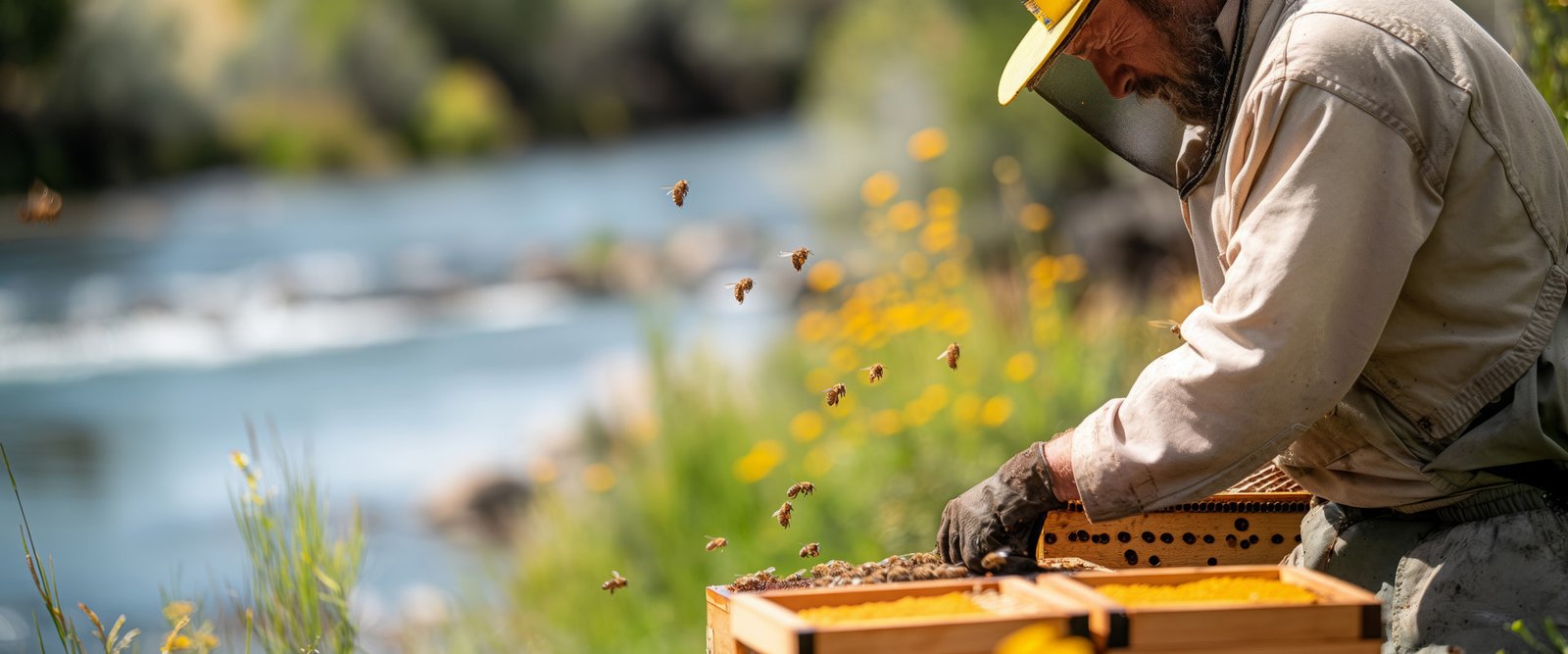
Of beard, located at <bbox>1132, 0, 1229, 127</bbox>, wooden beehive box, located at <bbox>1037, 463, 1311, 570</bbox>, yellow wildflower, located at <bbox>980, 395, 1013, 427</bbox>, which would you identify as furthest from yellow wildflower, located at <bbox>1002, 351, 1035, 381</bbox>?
beard, located at <bbox>1132, 0, 1229, 127</bbox>

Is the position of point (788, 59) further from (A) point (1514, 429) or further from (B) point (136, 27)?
(A) point (1514, 429)

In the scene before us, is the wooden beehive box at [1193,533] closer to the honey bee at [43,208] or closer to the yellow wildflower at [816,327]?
the honey bee at [43,208]

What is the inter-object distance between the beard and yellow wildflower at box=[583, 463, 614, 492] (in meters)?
4.87

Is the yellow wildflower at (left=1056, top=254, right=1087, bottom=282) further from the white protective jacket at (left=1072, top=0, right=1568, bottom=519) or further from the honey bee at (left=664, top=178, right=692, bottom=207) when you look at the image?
the white protective jacket at (left=1072, top=0, right=1568, bottom=519)

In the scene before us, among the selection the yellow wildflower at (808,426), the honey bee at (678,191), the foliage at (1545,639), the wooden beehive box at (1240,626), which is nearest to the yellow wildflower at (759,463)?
the yellow wildflower at (808,426)

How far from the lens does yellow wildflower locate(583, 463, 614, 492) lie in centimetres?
675

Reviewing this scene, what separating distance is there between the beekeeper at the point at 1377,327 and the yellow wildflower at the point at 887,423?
10.8 feet

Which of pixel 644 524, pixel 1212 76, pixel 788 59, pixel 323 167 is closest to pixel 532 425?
pixel 644 524

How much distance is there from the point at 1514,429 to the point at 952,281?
4.20 meters

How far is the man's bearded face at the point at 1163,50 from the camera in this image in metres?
2.05

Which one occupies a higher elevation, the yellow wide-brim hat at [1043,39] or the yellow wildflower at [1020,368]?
the yellow wide-brim hat at [1043,39]

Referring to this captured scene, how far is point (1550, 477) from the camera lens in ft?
6.28

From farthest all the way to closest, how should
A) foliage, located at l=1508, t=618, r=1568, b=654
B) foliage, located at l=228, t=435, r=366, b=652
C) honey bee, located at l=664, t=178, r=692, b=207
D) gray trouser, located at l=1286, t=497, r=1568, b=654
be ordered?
honey bee, located at l=664, t=178, r=692, b=207 < foliage, located at l=228, t=435, r=366, b=652 < gray trouser, located at l=1286, t=497, r=1568, b=654 < foliage, located at l=1508, t=618, r=1568, b=654

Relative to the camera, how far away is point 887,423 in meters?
5.41
